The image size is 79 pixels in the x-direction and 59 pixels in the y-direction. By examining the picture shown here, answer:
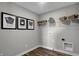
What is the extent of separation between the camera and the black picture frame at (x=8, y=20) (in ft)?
4.49

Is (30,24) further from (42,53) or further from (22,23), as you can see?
(42,53)

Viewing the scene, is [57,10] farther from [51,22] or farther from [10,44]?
[10,44]

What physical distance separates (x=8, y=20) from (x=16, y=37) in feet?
1.12

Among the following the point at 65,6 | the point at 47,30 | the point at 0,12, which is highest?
the point at 65,6

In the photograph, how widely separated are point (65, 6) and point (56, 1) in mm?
191

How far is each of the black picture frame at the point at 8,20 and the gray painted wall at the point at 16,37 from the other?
0.06 meters

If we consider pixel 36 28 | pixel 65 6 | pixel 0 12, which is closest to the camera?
pixel 0 12

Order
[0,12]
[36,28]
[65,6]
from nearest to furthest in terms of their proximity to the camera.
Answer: [0,12], [65,6], [36,28]

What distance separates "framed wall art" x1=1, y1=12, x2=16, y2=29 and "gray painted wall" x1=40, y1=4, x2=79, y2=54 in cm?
54

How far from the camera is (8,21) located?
141 cm

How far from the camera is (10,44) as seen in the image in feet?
4.69

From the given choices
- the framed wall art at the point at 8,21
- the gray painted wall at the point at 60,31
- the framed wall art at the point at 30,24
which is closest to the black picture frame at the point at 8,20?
the framed wall art at the point at 8,21

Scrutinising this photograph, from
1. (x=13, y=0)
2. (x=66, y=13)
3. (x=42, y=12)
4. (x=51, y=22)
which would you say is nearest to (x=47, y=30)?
(x=51, y=22)

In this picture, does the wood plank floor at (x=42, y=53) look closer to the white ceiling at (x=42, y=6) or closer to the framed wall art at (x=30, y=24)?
the framed wall art at (x=30, y=24)
